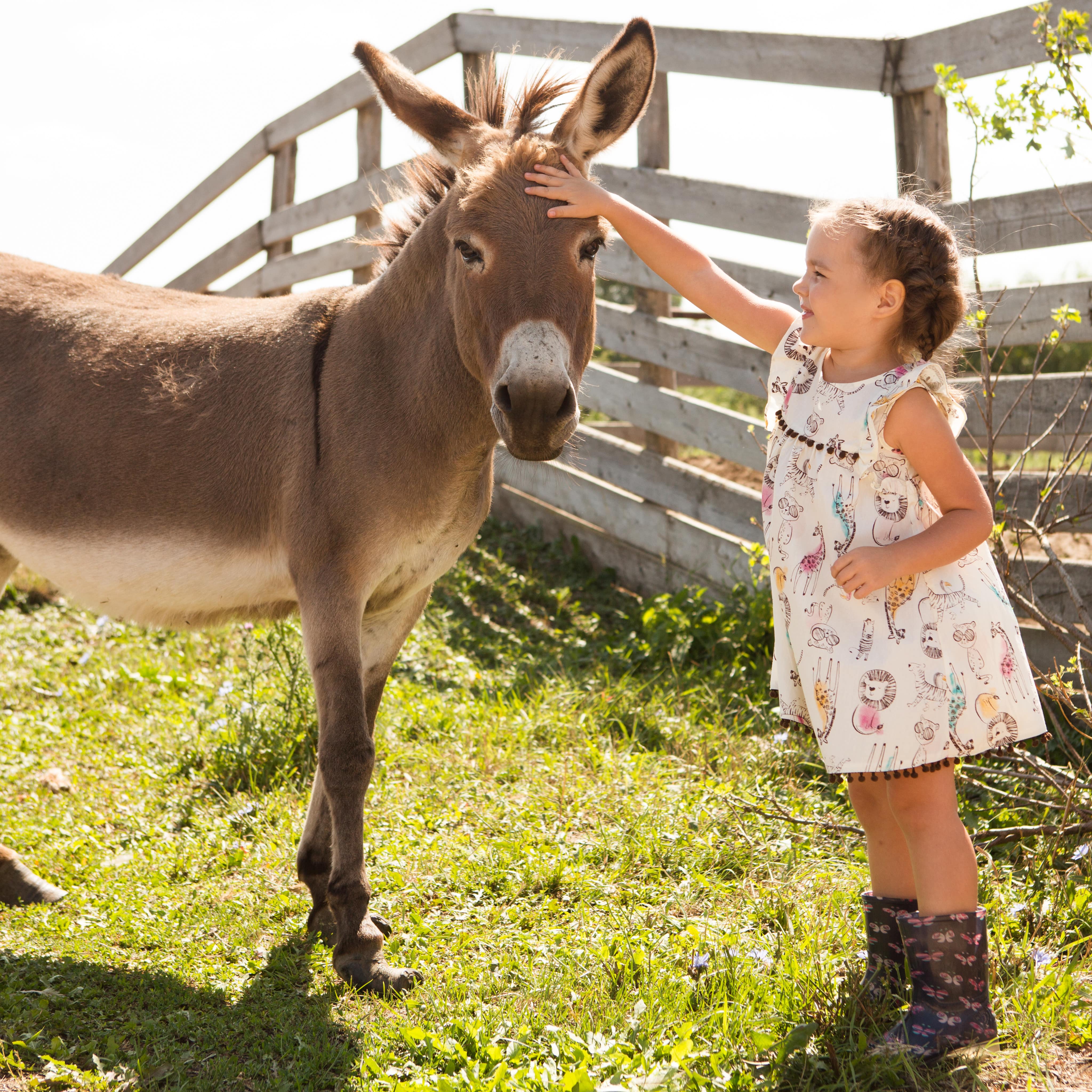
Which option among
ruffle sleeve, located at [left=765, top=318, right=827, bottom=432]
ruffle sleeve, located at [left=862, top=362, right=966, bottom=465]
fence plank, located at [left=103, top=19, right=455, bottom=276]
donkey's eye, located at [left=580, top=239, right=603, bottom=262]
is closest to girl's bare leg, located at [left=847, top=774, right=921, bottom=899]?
ruffle sleeve, located at [left=862, top=362, right=966, bottom=465]

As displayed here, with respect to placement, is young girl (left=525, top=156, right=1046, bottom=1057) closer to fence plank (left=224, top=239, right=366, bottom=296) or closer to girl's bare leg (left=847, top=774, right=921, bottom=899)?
girl's bare leg (left=847, top=774, right=921, bottom=899)

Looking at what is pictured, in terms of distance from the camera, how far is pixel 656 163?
5500mm

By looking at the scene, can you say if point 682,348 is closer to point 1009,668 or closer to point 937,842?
point 1009,668

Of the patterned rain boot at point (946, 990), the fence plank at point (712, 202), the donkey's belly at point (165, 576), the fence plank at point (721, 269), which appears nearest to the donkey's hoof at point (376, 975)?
the donkey's belly at point (165, 576)

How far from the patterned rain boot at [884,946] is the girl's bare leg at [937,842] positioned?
149 millimetres

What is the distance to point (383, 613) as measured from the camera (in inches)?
126

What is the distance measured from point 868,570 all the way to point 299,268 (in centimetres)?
725

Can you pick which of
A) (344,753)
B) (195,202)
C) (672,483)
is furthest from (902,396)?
(195,202)

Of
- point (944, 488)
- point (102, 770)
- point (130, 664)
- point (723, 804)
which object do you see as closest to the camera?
point (944, 488)

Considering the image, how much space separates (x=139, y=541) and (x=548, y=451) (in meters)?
1.47

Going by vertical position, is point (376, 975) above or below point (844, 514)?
below

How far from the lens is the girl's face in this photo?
2.20 metres

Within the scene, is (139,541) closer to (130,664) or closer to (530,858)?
(530,858)

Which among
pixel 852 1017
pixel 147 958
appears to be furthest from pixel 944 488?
pixel 147 958
